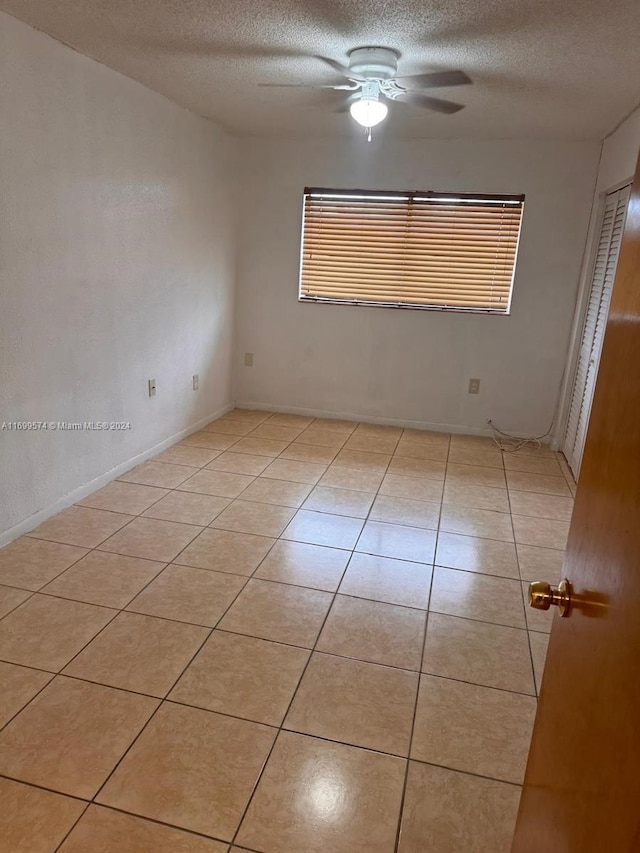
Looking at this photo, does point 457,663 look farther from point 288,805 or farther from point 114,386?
point 114,386

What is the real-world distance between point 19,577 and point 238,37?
238cm

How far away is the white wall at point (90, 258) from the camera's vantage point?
→ 2.44 meters

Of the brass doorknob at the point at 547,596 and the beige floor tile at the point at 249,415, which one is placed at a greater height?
the brass doorknob at the point at 547,596

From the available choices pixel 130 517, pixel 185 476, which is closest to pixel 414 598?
pixel 130 517

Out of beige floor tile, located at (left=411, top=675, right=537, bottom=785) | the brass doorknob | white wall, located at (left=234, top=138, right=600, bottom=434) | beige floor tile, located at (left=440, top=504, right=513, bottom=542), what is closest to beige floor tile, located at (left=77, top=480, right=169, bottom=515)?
beige floor tile, located at (left=440, top=504, right=513, bottom=542)

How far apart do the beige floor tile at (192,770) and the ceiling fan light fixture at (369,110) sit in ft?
8.52

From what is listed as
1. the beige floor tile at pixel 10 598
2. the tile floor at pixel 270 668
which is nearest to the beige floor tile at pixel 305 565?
the tile floor at pixel 270 668

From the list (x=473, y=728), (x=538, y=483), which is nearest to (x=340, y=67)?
(x=538, y=483)

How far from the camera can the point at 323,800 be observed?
147 cm

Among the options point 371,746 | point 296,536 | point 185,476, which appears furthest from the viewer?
point 185,476

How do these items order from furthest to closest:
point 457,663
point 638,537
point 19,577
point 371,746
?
point 19,577, point 457,663, point 371,746, point 638,537

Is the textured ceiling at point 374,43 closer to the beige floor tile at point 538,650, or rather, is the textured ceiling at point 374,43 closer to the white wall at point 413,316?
the white wall at point 413,316

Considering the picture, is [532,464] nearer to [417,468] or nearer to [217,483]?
[417,468]

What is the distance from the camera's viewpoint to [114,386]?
3.27 meters
